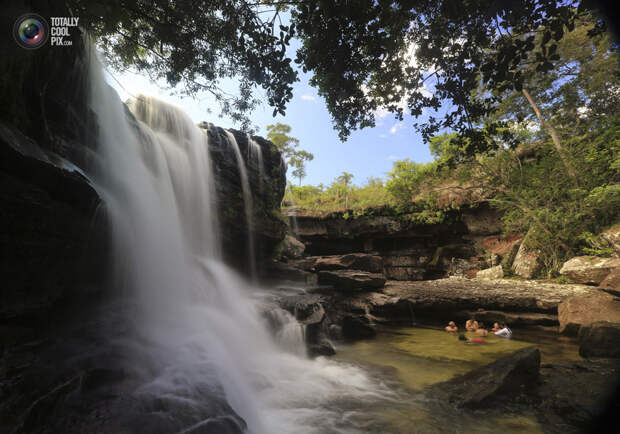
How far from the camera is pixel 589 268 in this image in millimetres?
7332

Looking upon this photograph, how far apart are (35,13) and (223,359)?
5426 millimetres

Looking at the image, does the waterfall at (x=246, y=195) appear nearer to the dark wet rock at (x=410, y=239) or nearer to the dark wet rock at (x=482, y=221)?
the dark wet rock at (x=410, y=239)

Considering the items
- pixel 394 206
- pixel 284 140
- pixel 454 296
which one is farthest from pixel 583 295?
pixel 284 140

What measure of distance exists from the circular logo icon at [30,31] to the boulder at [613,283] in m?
12.4

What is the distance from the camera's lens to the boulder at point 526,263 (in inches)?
388

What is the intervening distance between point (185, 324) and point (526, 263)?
1343 centimetres

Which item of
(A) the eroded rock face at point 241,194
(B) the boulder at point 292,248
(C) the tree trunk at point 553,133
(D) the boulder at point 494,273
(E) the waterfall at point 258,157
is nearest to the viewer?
(C) the tree trunk at point 553,133

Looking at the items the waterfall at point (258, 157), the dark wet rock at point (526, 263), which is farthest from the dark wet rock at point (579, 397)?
the waterfall at point (258, 157)

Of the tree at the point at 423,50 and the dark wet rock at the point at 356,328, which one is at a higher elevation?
the tree at the point at 423,50

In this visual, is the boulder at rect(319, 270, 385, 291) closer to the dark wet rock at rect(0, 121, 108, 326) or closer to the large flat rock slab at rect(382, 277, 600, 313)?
the large flat rock slab at rect(382, 277, 600, 313)

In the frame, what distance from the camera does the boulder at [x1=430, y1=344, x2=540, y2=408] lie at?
3.27 metres

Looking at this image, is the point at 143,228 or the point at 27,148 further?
the point at 143,228

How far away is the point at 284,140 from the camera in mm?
27766

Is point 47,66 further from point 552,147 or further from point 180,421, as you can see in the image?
point 552,147
